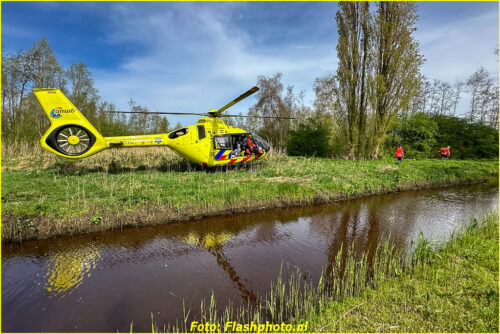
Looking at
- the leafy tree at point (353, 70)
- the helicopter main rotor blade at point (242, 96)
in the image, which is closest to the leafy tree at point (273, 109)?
the leafy tree at point (353, 70)

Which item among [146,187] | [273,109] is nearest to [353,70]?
[273,109]

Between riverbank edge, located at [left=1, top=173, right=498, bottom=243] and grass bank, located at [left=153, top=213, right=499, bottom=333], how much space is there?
408cm

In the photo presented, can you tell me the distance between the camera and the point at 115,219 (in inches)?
280

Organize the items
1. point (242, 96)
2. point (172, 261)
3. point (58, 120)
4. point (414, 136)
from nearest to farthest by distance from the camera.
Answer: point (172, 261) < point (242, 96) < point (58, 120) < point (414, 136)

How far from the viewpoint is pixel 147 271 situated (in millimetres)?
5191

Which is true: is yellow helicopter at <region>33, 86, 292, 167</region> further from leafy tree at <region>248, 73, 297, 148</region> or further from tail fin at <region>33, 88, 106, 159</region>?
leafy tree at <region>248, 73, 297, 148</region>

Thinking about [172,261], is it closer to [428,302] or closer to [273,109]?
[428,302]

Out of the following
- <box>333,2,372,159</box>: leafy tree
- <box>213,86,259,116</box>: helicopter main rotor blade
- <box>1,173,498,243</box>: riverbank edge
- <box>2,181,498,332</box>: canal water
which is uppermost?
<box>333,2,372,159</box>: leafy tree

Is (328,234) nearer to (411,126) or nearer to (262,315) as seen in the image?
(262,315)

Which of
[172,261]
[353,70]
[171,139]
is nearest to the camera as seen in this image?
[172,261]

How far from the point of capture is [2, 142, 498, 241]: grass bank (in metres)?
6.78

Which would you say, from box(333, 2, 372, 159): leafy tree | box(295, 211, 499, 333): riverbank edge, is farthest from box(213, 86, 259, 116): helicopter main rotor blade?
box(333, 2, 372, 159): leafy tree

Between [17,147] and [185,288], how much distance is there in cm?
1594

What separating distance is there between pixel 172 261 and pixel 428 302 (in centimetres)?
460
